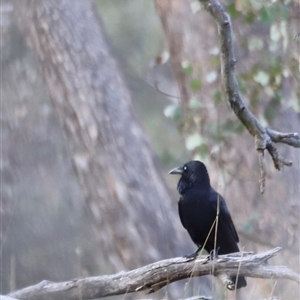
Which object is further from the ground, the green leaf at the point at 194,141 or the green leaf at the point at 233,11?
the green leaf at the point at 233,11

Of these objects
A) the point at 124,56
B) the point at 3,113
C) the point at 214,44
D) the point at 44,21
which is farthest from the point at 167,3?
the point at 124,56

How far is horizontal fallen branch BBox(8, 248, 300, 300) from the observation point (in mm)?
3664

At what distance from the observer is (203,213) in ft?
16.4

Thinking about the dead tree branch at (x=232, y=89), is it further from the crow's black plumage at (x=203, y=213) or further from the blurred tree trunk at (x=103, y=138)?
the blurred tree trunk at (x=103, y=138)

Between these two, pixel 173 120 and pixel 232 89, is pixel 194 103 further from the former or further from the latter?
pixel 232 89

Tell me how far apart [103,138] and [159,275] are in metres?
2.77

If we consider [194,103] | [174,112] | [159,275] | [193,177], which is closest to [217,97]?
[194,103]

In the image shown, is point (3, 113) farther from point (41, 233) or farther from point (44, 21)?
point (44, 21)

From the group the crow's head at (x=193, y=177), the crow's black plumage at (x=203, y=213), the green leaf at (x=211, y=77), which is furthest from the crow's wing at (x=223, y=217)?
the green leaf at (x=211, y=77)

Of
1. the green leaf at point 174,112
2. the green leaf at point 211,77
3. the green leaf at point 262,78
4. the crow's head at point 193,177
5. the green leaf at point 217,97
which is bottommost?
the crow's head at point 193,177

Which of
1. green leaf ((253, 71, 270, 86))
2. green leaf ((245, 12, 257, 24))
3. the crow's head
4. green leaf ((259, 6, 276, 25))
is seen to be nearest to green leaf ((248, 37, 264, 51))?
green leaf ((253, 71, 270, 86))

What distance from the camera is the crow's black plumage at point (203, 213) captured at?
5.00 m

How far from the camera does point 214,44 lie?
6.88 meters

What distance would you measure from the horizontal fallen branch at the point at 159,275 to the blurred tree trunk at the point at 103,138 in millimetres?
2155
